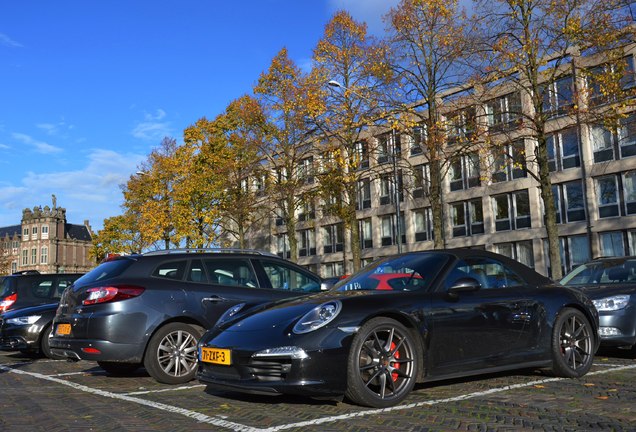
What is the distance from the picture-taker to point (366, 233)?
49.8m

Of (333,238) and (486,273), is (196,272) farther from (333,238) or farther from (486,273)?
(333,238)

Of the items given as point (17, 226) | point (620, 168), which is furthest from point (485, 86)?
point (17, 226)

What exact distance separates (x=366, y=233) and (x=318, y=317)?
44.8 metres

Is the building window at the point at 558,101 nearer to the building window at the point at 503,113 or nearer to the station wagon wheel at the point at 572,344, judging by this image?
the building window at the point at 503,113

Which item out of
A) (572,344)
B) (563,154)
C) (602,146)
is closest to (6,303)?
(572,344)

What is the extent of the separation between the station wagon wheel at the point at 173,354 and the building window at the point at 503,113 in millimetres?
13763

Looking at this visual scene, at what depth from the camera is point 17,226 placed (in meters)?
148

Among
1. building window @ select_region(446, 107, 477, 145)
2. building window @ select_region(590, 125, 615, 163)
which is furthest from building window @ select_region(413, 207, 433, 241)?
building window @ select_region(446, 107, 477, 145)

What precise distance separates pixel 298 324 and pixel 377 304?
71 cm

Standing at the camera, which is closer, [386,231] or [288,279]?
[288,279]

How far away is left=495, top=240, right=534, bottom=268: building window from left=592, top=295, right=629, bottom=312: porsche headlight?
101 feet

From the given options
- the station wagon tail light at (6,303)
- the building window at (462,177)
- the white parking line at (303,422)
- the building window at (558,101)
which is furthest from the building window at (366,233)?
the white parking line at (303,422)

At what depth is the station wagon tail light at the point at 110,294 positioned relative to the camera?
7.19 meters

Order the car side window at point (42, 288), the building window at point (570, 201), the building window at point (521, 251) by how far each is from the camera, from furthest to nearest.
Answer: the building window at point (521, 251) → the building window at point (570, 201) → the car side window at point (42, 288)
